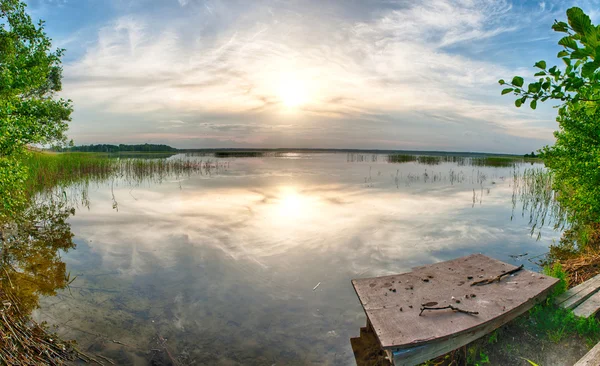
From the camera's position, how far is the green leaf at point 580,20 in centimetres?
184

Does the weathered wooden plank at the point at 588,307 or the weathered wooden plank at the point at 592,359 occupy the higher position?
the weathered wooden plank at the point at 592,359

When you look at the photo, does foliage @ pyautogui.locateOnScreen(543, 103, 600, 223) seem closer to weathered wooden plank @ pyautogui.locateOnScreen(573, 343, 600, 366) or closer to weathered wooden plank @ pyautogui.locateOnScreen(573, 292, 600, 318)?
weathered wooden plank @ pyautogui.locateOnScreen(573, 292, 600, 318)

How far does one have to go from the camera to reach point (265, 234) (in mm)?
10812

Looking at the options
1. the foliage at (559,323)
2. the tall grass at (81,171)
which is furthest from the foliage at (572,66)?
the tall grass at (81,171)

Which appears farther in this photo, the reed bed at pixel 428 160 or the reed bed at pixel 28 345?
the reed bed at pixel 428 160

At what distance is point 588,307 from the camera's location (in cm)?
489

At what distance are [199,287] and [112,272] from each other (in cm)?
247

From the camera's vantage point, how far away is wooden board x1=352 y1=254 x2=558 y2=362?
382 centimetres

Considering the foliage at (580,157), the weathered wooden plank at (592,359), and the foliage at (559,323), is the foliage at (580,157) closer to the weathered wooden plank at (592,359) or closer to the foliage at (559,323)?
the foliage at (559,323)

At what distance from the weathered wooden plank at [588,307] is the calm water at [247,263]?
3258 millimetres

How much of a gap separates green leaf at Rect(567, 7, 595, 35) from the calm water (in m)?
4.75

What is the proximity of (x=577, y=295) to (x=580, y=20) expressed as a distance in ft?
17.2

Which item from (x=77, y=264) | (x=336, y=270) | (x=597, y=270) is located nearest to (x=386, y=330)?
(x=336, y=270)

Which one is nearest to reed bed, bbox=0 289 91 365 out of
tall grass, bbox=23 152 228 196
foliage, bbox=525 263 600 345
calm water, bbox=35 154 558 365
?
calm water, bbox=35 154 558 365
